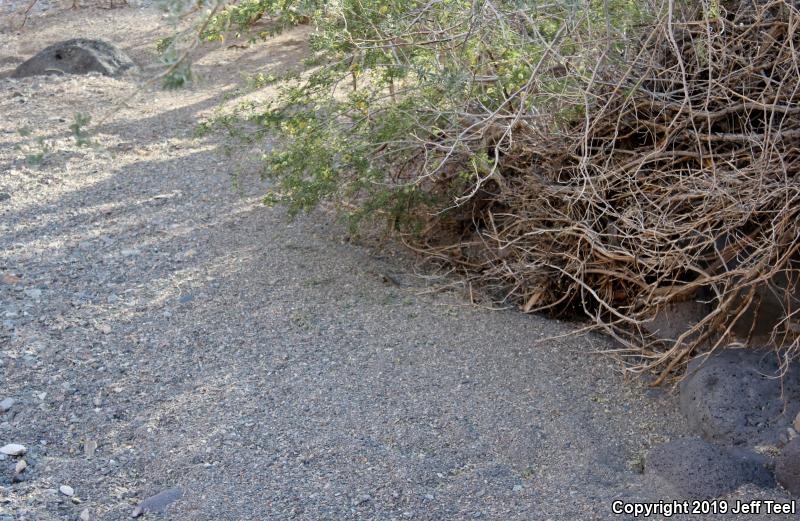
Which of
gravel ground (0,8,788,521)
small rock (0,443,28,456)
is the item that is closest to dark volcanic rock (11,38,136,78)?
gravel ground (0,8,788,521)

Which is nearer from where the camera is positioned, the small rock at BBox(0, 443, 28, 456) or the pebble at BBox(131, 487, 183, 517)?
the pebble at BBox(131, 487, 183, 517)

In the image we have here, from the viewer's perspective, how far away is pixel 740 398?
3.53 m

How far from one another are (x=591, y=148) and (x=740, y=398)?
1175 millimetres

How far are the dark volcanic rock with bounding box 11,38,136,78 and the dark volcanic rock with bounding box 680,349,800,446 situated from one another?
6058 mm

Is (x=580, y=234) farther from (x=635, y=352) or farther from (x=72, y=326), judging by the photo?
(x=72, y=326)

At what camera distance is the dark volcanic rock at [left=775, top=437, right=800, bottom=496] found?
302cm

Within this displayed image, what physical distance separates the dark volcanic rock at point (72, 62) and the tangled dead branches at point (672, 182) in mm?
4728

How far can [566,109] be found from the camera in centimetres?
Result: 397

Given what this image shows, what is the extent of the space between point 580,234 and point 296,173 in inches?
55.8

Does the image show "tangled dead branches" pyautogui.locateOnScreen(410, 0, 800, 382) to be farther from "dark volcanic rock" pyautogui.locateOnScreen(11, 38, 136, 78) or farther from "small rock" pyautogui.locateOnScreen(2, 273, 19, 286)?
"dark volcanic rock" pyautogui.locateOnScreen(11, 38, 136, 78)

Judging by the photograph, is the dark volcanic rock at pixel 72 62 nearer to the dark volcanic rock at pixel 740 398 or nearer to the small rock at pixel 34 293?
the small rock at pixel 34 293

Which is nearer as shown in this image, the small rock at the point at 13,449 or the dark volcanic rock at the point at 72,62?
the small rock at the point at 13,449

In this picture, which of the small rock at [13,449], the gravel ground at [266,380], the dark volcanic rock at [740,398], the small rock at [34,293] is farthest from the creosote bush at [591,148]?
the small rock at [13,449]

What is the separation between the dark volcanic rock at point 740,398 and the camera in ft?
11.3
